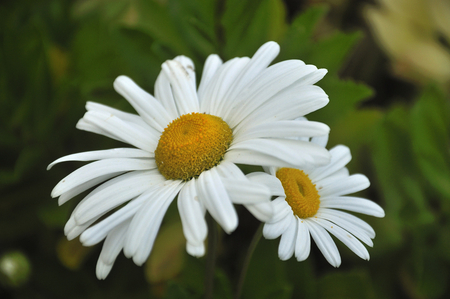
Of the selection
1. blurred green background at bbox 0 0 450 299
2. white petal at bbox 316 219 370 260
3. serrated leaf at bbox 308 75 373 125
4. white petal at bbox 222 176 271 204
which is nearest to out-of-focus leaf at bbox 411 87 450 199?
blurred green background at bbox 0 0 450 299

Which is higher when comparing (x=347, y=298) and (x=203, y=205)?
(x=203, y=205)

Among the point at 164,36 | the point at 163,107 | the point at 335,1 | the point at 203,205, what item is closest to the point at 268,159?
the point at 203,205

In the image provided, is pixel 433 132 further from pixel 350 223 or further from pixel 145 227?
pixel 145 227

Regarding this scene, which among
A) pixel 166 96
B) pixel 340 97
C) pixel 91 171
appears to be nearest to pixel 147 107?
pixel 166 96

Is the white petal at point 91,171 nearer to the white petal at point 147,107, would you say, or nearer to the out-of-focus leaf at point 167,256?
the white petal at point 147,107

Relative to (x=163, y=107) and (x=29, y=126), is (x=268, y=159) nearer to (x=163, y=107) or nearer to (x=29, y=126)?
(x=163, y=107)

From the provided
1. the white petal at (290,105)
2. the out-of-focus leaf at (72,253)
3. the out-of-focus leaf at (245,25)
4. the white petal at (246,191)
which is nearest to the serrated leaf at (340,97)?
the out-of-focus leaf at (245,25)
